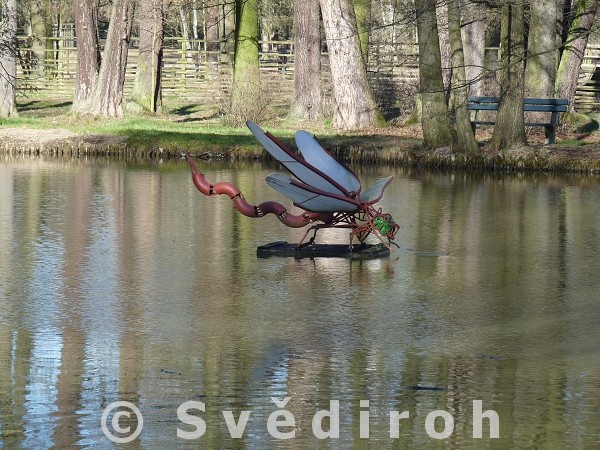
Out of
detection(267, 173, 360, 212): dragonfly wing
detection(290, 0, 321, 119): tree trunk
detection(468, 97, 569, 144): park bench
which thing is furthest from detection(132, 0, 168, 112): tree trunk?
detection(267, 173, 360, 212): dragonfly wing

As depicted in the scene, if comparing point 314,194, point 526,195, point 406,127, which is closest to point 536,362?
point 314,194

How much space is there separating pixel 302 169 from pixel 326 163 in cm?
60

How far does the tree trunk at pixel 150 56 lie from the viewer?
1421 inches

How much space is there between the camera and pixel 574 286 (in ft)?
36.2

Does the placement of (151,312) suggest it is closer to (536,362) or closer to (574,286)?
(536,362)

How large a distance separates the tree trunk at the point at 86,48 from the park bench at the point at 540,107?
1217 cm

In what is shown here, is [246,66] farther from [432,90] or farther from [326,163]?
[326,163]

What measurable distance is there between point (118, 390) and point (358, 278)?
450 centimetres

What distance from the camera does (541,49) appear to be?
2619 centimetres

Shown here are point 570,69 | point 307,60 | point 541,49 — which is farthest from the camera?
point 307,60

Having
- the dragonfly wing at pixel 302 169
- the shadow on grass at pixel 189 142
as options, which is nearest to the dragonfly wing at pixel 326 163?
the dragonfly wing at pixel 302 169

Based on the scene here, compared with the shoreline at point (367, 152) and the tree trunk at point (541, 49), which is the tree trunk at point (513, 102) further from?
the tree trunk at point (541, 49)

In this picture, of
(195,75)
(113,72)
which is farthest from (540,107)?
(195,75)

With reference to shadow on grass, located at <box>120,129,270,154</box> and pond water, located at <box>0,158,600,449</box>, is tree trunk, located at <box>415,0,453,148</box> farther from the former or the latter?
pond water, located at <box>0,158,600,449</box>
